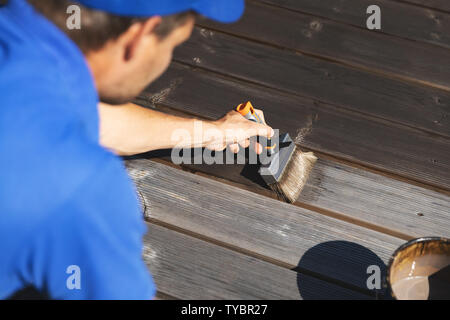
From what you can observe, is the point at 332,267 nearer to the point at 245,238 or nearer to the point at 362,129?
the point at 245,238

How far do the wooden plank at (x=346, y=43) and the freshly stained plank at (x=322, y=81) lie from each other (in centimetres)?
5

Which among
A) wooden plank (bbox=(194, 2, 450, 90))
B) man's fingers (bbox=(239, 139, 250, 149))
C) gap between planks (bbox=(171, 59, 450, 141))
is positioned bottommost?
man's fingers (bbox=(239, 139, 250, 149))

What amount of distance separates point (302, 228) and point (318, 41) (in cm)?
95

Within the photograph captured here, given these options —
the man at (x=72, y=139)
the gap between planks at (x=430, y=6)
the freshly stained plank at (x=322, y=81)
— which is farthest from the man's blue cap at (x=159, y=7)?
the gap between planks at (x=430, y=6)

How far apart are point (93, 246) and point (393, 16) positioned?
1894 millimetres

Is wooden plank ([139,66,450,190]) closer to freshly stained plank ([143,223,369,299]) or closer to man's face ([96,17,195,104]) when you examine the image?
freshly stained plank ([143,223,369,299])

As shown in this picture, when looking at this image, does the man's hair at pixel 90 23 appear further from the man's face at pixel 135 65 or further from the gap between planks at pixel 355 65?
the gap between planks at pixel 355 65

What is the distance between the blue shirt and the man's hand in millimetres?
744

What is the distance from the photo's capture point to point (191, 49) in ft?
7.22

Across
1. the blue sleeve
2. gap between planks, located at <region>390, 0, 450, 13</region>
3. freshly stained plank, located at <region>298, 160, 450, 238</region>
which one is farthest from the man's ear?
gap between planks, located at <region>390, 0, 450, 13</region>

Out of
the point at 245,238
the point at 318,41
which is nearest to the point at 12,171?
the point at 245,238

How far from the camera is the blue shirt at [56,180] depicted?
0.83 m

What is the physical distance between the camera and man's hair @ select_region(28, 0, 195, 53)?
37.9 inches

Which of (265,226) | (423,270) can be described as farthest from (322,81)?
(423,270)
